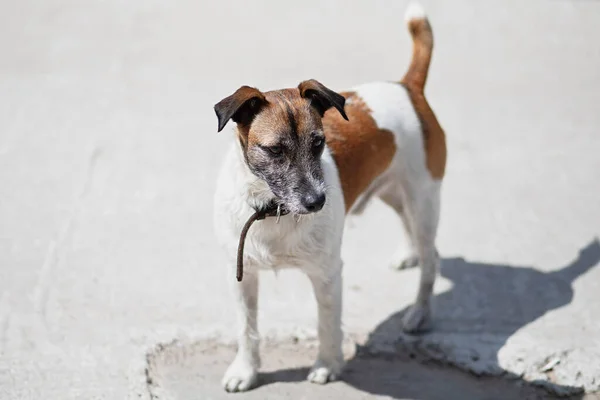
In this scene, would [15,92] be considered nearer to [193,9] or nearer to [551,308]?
[193,9]

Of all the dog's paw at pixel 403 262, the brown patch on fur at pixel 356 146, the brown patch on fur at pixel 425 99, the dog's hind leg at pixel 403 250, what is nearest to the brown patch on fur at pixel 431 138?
the brown patch on fur at pixel 425 99

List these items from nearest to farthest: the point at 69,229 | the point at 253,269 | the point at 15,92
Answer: the point at 253,269, the point at 69,229, the point at 15,92

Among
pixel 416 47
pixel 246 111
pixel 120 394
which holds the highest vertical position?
pixel 416 47

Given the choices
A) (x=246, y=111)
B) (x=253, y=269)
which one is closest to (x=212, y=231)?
(x=253, y=269)

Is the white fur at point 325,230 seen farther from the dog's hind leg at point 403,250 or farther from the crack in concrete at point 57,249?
the crack in concrete at point 57,249

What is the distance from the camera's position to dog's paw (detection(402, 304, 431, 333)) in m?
5.26

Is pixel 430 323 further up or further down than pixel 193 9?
further down

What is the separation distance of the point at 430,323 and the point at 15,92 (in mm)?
4719

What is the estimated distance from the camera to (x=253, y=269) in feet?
14.7

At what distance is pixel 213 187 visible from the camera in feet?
21.9

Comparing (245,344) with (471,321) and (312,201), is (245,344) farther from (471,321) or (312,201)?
(471,321)

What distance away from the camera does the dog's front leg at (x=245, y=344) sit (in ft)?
15.3

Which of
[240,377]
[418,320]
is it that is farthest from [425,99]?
[240,377]

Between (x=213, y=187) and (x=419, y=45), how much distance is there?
2.18m
